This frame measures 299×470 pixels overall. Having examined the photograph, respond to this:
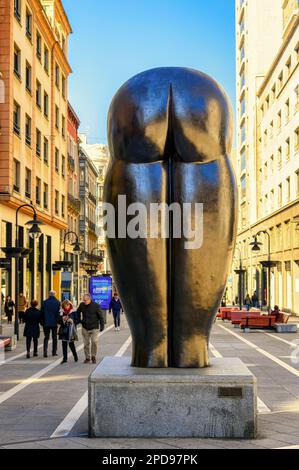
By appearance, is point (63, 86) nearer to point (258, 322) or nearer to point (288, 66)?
point (288, 66)

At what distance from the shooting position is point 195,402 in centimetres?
634

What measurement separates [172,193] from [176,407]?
7.17 ft

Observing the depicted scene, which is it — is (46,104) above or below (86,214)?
above

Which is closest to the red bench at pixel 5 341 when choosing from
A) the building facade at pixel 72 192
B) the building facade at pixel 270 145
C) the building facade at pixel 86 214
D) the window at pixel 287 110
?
the building facade at pixel 270 145

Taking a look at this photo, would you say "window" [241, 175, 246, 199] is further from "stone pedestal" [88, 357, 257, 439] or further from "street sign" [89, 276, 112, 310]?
"stone pedestal" [88, 357, 257, 439]

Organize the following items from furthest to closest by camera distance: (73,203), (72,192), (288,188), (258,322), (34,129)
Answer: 1. (72,192)
2. (73,203)
3. (288,188)
4. (34,129)
5. (258,322)

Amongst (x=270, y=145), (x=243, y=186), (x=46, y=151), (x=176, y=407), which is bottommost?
(x=176, y=407)

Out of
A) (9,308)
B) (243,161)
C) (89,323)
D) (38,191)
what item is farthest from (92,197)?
(89,323)

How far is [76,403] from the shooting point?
933 centimetres

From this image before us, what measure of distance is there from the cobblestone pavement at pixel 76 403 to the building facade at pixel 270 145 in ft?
57.3

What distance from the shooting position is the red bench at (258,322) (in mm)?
26859
